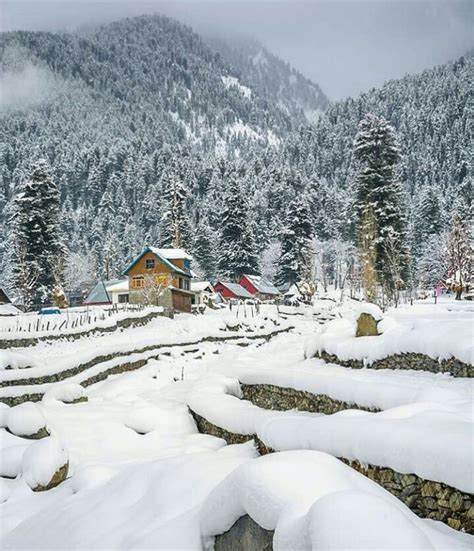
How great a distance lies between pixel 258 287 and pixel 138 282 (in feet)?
70.2

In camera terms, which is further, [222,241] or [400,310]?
[222,241]

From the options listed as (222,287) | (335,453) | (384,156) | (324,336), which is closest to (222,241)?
(222,287)

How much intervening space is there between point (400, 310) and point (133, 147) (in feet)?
406

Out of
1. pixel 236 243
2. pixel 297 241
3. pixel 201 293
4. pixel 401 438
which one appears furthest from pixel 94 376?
pixel 236 243

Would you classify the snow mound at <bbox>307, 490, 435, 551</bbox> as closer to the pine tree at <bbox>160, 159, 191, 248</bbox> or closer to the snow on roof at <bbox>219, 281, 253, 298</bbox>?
the snow on roof at <bbox>219, 281, 253, 298</bbox>

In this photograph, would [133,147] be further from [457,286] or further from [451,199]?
[457,286]

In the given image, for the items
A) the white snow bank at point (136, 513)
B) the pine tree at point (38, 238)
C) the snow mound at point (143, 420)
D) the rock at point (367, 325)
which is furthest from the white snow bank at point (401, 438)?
the pine tree at point (38, 238)

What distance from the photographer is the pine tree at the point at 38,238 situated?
139 ft

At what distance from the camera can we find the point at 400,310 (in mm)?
25984

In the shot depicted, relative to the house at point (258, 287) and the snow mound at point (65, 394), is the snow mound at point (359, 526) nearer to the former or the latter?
the snow mound at point (65, 394)

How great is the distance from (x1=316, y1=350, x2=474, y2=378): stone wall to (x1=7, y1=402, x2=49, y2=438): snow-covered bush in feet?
30.2

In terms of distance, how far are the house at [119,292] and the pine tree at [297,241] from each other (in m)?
25.1

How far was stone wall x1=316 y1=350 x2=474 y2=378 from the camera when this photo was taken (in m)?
10.9

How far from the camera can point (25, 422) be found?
984cm
